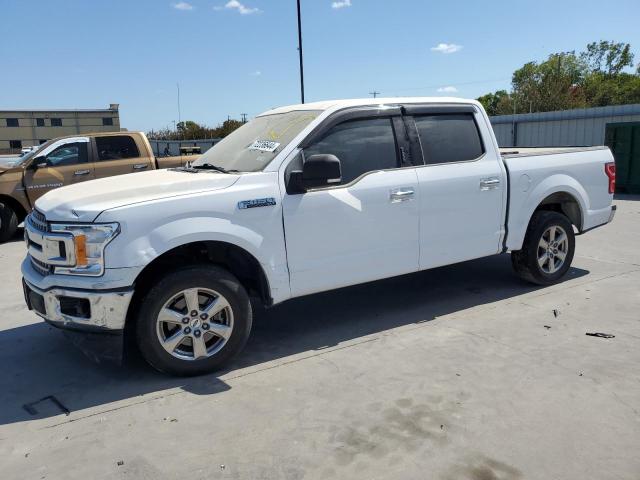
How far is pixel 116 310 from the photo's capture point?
145 inches

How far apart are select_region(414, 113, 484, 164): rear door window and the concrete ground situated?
1482 millimetres

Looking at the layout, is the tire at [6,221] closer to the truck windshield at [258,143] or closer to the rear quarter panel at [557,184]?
the truck windshield at [258,143]

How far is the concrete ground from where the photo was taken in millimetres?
2939

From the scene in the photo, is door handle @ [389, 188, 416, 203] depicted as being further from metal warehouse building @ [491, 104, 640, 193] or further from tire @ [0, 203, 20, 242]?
metal warehouse building @ [491, 104, 640, 193]

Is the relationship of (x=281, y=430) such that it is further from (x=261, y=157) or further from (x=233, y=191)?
(x=261, y=157)

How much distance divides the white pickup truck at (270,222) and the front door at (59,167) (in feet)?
20.3

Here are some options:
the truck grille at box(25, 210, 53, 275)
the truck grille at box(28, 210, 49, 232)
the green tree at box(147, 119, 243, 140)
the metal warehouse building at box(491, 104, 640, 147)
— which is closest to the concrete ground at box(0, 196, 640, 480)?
the truck grille at box(25, 210, 53, 275)

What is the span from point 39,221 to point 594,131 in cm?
1609

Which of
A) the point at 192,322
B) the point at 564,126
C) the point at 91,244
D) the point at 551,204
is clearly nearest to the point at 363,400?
the point at 192,322

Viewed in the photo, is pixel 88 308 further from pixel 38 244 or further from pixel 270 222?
pixel 270 222

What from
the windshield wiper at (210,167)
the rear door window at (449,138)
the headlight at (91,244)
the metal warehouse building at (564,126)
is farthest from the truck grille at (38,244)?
the metal warehouse building at (564,126)

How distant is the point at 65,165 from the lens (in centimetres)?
1033

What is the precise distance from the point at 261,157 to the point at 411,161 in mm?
1361

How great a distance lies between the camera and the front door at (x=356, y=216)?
14.2 ft
